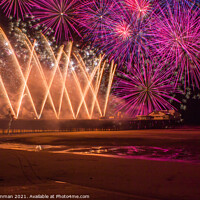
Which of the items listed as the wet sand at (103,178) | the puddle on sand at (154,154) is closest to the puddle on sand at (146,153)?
the puddle on sand at (154,154)

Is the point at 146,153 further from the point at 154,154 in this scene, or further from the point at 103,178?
the point at 103,178

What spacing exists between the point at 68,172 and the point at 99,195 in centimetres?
242

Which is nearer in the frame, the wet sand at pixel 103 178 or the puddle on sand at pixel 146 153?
the wet sand at pixel 103 178

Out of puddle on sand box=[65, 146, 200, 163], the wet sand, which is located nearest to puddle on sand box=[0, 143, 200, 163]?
puddle on sand box=[65, 146, 200, 163]

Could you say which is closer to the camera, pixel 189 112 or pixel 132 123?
pixel 132 123

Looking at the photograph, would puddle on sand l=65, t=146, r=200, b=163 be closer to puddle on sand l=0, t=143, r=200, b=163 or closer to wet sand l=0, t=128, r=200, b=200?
puddle on sand l=0, t=143, r=200, b=163

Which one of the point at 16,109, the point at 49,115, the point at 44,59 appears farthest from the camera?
the point at 49,115

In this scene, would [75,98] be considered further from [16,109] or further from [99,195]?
[99,195]

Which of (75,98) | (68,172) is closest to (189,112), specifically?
(75,98)

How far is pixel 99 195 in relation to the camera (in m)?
5.73

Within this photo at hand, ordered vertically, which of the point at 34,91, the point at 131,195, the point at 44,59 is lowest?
the point at 131,195

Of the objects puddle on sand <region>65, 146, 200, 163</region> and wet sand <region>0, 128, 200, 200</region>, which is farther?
puddle on sand <region>65, 146, 200, 163</region>

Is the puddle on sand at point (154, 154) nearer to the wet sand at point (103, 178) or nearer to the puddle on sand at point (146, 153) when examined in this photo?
the puddle on sand at point (146, 153)

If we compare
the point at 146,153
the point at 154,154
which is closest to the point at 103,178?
the point at 154,154
